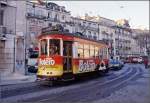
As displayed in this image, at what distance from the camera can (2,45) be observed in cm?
3275

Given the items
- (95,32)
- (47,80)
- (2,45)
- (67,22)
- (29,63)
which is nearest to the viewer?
(47,80)

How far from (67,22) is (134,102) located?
235ft

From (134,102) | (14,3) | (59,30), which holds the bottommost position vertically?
(134,102)

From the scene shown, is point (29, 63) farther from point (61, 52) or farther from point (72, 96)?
point (72, 96)

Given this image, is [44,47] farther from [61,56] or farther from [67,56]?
[67,56]

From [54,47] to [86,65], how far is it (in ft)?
14.0

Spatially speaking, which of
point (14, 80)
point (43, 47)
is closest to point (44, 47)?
point (43, 47)

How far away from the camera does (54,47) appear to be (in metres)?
21.6

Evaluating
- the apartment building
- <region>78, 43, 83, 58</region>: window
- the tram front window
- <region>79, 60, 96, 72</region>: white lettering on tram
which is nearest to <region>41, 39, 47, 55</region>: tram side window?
the tram front window

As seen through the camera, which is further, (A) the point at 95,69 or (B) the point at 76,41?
(A) the point at 95,69

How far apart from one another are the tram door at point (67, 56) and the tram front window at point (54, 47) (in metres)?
0.49

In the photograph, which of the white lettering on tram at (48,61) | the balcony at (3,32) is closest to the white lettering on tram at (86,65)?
the white lettering on tram at (48,61)

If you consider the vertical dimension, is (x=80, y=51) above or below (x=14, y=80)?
above

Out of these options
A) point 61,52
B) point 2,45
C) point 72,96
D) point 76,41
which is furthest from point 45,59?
point 2,45
